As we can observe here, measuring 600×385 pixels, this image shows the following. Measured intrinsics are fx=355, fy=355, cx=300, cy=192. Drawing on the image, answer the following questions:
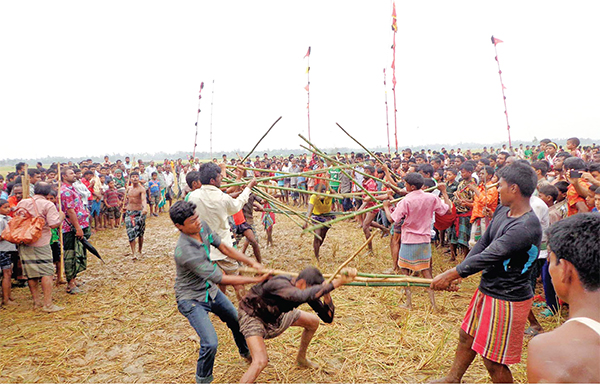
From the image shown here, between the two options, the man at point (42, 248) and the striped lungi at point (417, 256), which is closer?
the striped lungi at point (417, 256)

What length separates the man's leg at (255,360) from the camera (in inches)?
114

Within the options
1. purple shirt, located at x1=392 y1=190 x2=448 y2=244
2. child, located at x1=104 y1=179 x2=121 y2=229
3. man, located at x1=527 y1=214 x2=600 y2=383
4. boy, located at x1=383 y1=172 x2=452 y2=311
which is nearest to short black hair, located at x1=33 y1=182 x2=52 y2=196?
boy, located at x1=383 y1=172 x2=452 y2=311

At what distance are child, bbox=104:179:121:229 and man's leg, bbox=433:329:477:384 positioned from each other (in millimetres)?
11162

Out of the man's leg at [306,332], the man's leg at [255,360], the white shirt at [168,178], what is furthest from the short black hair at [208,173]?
the white shirt at [168,178]

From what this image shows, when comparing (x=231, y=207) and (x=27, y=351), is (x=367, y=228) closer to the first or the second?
(x=231, y=207)

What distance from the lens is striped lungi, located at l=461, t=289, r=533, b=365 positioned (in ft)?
8.98

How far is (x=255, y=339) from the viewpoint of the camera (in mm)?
3068

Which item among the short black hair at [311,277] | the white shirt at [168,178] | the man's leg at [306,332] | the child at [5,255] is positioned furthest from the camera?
the white shirt at [168,178]

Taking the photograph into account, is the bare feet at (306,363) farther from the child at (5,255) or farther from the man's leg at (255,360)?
the child at (5,255)

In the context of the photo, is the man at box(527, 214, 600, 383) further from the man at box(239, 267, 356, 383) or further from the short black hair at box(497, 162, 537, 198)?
the man at box(239, 267, 356, 383)

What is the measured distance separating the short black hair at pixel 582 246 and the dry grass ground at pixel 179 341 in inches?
99.3

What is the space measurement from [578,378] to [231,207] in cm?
383

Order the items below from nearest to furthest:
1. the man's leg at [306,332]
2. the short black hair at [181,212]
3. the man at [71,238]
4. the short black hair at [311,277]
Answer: the short black hair at [311,277] < the short black hair at [181,212] < the man's leg at [306,332] < the man at [71,238]

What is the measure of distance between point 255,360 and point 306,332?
2.49 ft
